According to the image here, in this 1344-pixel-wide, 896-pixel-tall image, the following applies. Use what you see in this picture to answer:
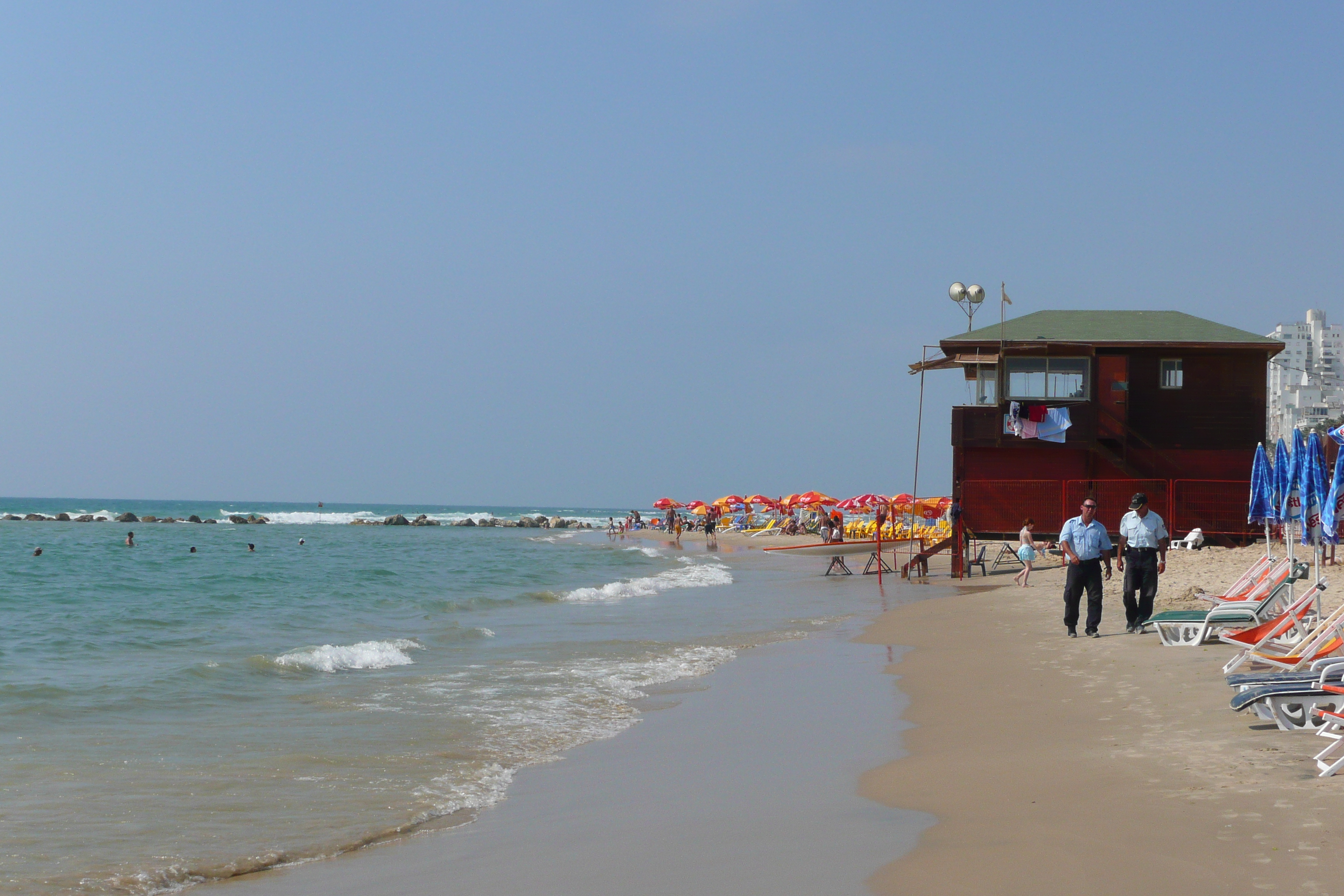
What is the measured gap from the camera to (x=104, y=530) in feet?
245

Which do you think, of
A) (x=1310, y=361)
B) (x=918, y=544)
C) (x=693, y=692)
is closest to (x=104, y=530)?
(x=918, y=544)

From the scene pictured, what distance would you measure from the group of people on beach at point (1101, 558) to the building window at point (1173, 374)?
14940mm

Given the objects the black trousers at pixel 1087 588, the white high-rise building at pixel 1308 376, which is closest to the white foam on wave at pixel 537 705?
the black trousers at pixel 1087 588

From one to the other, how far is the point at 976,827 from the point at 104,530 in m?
80.3

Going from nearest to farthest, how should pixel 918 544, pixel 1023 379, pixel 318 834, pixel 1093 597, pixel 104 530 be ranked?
pixel 318 834
pixel 1093 597
pixel 1023 379
pixel 918 544
pixel 104 530

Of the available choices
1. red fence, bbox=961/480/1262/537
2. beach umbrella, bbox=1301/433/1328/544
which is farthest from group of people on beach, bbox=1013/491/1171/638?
red fence, bbox=961/480/1262/537

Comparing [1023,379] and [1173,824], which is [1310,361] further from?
[1173,824]

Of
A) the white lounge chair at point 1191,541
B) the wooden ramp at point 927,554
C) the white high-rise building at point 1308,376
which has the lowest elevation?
the wooden ramp at point 927,554

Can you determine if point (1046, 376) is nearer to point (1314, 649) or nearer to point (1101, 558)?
point (1101, 558)

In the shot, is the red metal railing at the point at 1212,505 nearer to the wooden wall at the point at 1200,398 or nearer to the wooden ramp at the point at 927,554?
the wooden wall at the point at 1200,398

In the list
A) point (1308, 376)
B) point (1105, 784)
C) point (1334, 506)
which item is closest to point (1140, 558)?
point (1334, 506)

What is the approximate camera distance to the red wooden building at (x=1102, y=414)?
83.9 ft

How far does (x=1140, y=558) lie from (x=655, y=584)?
54.5ft

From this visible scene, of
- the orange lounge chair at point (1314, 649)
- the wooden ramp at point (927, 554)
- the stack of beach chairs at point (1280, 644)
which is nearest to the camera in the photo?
the stack of beach chairs at point (1280, 644)
